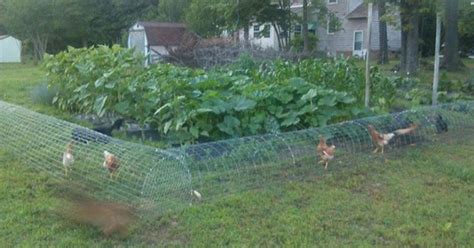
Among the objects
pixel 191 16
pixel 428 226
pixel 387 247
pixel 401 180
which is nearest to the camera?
pixel 387 247

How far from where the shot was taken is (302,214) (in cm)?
389

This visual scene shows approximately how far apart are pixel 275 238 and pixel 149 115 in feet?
10.7

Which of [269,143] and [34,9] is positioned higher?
[34,9]

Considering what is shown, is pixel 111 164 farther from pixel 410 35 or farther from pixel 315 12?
pixel 315 12

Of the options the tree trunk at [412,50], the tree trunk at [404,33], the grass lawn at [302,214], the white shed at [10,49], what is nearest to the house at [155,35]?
the white shed at [10,49]

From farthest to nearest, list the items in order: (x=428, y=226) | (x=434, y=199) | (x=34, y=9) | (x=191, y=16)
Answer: (x=34, y=9) < (x=191, y=16) < (x=434, y=199) < (x=428, y=226)

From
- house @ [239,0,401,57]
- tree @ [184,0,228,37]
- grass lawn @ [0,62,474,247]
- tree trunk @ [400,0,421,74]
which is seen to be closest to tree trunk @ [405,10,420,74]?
tree trunk @ [400,0,421,74]

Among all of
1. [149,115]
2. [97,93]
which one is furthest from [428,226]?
[97,93]

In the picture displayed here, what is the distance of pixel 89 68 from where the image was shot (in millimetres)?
7617

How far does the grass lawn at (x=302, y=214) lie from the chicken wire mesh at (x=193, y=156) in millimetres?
175

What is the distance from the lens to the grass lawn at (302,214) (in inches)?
135

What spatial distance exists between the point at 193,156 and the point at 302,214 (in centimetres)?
128

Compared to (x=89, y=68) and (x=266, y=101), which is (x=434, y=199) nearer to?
(x=266, y=101)

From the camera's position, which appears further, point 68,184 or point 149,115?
point 149,115
